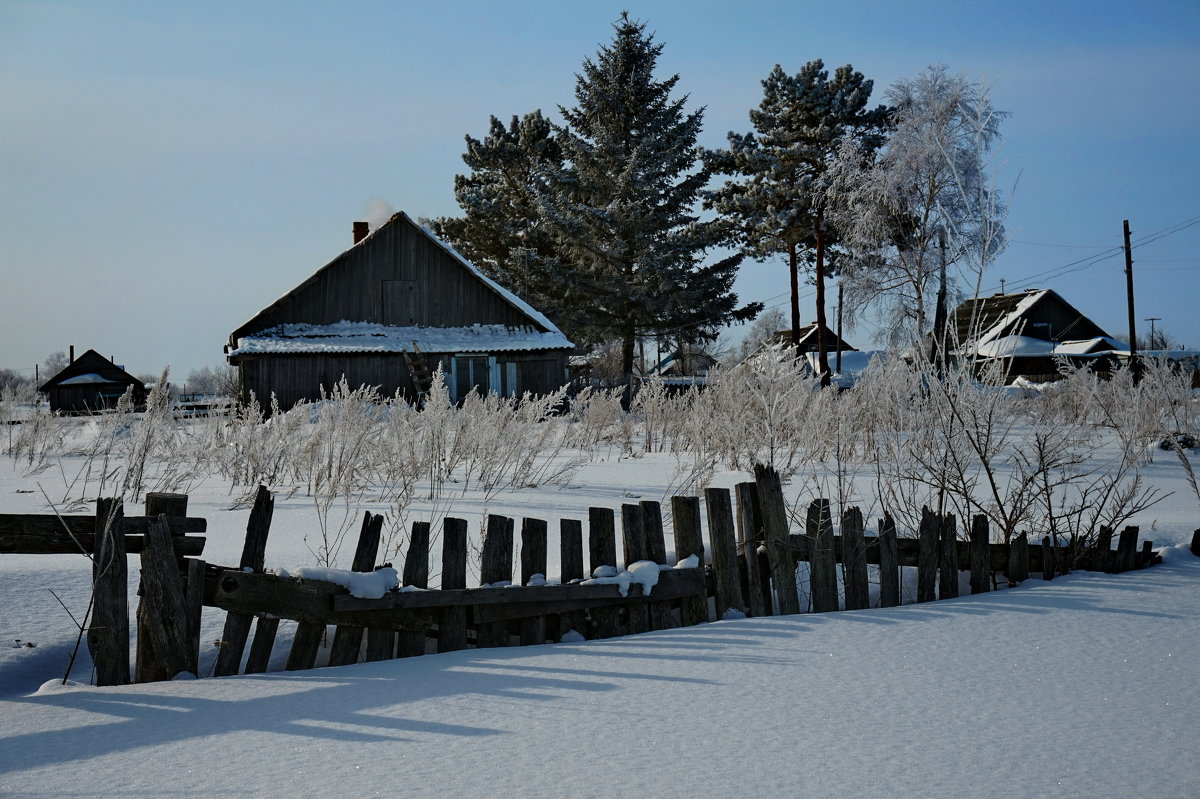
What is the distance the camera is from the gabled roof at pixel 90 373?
4231cm

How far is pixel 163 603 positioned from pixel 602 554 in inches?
69.8

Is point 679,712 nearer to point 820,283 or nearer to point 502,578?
point 502,578

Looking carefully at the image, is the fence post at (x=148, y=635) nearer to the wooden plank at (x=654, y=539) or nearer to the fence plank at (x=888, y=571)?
the wooden plank at (x=654, y=539)

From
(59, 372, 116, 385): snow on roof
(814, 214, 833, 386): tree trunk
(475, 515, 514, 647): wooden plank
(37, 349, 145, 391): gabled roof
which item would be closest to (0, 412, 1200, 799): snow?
(475, 515, 514, 647): wooden plank

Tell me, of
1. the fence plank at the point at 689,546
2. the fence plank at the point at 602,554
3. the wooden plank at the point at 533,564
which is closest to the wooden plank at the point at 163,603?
the wooden plank at the point at 533,564

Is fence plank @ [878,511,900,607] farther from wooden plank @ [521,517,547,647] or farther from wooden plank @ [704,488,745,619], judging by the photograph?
wooden plank @ [521,517,547,647]

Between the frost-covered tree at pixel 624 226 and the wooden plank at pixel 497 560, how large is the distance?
2667cm

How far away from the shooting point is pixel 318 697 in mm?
2730

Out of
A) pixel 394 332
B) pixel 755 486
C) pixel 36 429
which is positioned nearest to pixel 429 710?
pixel 755 486

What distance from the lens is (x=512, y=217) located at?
34.2 m

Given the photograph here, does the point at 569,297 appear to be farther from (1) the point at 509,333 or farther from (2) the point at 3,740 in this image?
(2) the point at 3,740

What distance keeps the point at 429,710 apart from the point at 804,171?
30.1m

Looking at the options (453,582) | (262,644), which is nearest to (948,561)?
(453,582)

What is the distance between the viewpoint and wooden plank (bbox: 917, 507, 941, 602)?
4.13 m
